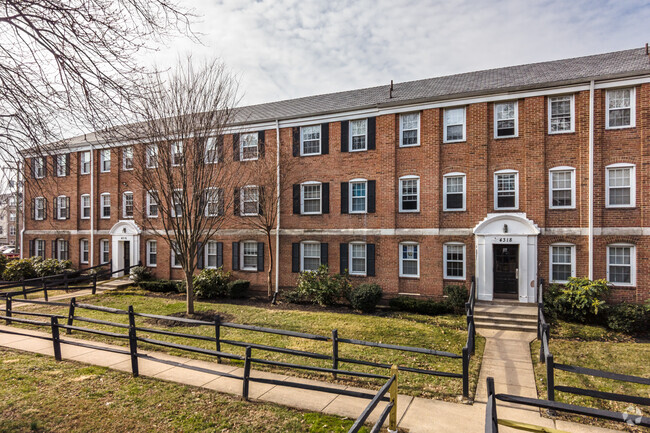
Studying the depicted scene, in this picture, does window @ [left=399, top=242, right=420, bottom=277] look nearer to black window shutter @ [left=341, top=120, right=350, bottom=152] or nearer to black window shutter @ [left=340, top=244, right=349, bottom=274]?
black window shutter @ [left=340, top=244, right=349, bottom=274]

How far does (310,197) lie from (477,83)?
32.5 feet

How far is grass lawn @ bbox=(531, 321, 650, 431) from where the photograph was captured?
755 cm

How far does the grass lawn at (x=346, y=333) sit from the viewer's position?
27.1 feet

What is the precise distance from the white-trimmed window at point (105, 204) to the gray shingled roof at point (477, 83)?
1142 cm

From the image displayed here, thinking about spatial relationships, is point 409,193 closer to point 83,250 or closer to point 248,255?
point 248,255

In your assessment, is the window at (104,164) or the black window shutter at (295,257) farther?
the window at (104,164)

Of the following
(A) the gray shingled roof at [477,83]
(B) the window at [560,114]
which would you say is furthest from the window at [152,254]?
(B) the window at [560,114]

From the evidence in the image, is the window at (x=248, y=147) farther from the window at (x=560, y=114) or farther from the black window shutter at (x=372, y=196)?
the window at (x=560, y=114)

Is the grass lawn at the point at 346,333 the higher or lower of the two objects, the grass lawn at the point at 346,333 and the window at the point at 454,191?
the lower

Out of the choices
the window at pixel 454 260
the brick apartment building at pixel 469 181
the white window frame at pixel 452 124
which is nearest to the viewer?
the brick apartment building at pixel 469 181

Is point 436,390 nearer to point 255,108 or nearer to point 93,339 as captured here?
point 93,339

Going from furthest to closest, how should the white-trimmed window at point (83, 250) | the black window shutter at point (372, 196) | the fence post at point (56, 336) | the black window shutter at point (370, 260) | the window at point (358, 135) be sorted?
1. the white-trimmed window at point (83, 250)
2. the window at point (358, 135)
3. the black window shutter at point (372, 196)
4. the black window shutter at point (370, 260)
5. the fence post at point (56, 336)

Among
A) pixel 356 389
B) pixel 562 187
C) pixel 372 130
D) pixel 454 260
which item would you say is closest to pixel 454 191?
pixel 454 260

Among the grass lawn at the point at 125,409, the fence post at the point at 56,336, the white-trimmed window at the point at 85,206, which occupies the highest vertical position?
the white-trimmed window at the point at 85,206
